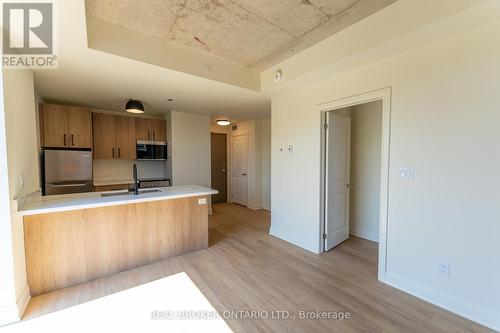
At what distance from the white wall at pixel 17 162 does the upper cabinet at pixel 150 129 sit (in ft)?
7.52

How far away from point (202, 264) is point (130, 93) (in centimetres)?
282

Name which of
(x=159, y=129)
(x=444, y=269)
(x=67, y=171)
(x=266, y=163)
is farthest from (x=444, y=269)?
(x=67, y=171)

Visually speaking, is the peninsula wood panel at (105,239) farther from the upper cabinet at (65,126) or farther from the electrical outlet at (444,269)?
the electrical outlet at (444,269)

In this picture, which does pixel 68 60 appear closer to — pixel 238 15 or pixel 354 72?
pixel 238 15

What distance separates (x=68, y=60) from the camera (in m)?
2.30

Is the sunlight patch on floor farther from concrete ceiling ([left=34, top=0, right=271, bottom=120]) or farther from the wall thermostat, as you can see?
the wall thermostat

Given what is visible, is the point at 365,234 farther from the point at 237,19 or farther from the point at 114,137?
the point at 114,137

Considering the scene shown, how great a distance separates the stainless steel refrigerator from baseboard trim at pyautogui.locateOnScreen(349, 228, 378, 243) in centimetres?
489

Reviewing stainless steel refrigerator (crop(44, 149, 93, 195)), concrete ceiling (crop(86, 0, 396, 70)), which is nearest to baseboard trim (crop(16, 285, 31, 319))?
stainless steel refrigerator (crop(44, 149, 93, 195))

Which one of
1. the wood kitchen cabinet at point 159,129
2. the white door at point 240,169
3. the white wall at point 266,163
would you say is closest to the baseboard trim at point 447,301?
the white wall at point 266,163

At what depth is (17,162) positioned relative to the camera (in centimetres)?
202

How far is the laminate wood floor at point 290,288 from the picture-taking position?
184cm

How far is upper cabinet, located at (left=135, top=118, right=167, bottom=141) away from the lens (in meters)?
4.77

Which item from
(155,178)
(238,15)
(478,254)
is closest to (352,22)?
(238,15)
